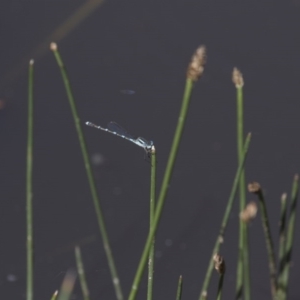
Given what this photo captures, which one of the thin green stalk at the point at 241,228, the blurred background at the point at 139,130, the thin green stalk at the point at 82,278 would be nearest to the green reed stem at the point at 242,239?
the thin green stalk at the point at 241,228

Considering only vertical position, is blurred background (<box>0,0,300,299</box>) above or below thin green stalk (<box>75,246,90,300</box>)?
above

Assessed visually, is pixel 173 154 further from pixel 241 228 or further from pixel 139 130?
pixel 139 130

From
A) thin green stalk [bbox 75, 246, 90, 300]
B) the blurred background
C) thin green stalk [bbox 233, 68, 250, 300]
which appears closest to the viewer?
thin green stalk [bbox 233, 68, 250, 300]

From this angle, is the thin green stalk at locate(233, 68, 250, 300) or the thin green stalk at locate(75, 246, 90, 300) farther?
the thin green stalk at locate(75, 246, 90, 300)

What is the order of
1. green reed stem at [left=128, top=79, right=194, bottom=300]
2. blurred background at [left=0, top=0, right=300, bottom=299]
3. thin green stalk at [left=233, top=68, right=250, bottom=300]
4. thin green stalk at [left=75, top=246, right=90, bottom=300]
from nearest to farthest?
green reed stem at [left=128, top=79, right=194, bottom=300] < thin green stalk at [left=233, top=68, right=250, bottom=300] < thin green stalk at [left=75, top=246, right=90, bottom=300] < blurred background at [left=0, top=0, right=300, bottom=299]

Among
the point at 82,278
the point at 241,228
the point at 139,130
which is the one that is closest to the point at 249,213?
the point at 241,228

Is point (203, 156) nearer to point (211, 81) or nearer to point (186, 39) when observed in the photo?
point (211, 81)

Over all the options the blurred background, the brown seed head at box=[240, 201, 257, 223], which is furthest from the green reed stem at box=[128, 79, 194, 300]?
the blurred background

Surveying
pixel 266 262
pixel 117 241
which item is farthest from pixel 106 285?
pixel 266 262

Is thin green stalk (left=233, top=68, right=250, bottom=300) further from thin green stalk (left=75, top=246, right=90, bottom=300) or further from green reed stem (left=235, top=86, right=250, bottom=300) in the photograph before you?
thin green stalk (left=75, top=246, right=90, bottom=300)
